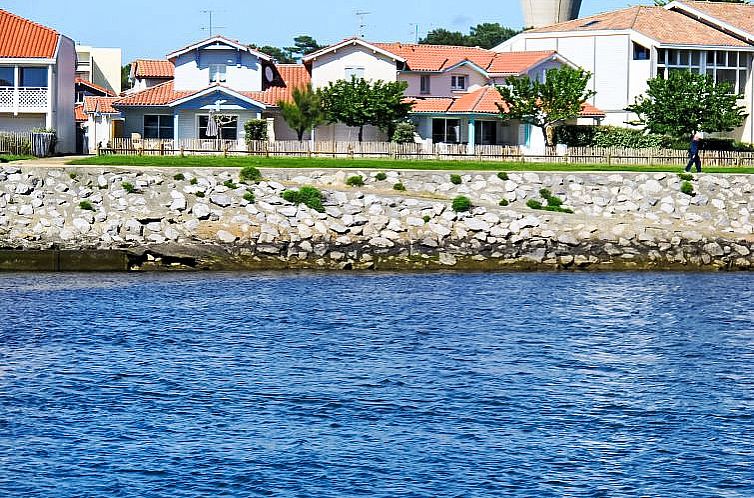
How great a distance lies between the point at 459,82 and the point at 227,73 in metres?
14.1

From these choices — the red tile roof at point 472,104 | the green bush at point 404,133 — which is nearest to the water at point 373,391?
the green bush at point 404,133

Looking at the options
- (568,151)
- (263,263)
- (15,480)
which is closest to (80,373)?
(15,480)

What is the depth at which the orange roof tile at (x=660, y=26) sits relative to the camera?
79250 millimetres

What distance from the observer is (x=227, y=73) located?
76.2 metres

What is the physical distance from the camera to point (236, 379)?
84.3 feet

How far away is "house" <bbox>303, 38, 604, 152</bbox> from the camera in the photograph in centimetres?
7556

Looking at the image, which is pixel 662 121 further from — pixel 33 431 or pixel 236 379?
pixel 33 431

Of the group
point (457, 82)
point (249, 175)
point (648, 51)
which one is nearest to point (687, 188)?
point (249, 175)

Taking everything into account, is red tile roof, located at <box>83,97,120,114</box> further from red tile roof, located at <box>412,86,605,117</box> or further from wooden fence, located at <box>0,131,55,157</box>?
red tile roof, located at <box>412,86,605,117</box>

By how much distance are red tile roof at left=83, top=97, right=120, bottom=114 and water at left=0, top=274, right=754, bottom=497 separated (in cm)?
4702

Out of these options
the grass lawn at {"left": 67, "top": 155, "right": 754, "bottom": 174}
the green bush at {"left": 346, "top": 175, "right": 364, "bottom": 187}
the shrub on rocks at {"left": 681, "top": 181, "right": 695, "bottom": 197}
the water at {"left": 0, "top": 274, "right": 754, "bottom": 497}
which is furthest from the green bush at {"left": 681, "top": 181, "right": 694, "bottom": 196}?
the green bush at {"left": 346, "top": 175, "right": 364, "bottom": 187}

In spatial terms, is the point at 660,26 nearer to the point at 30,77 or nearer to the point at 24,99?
the point at 30,77

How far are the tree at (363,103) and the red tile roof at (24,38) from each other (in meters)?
14.8

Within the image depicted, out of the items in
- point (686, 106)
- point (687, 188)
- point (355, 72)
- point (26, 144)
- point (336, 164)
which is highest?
point (355, 72)
